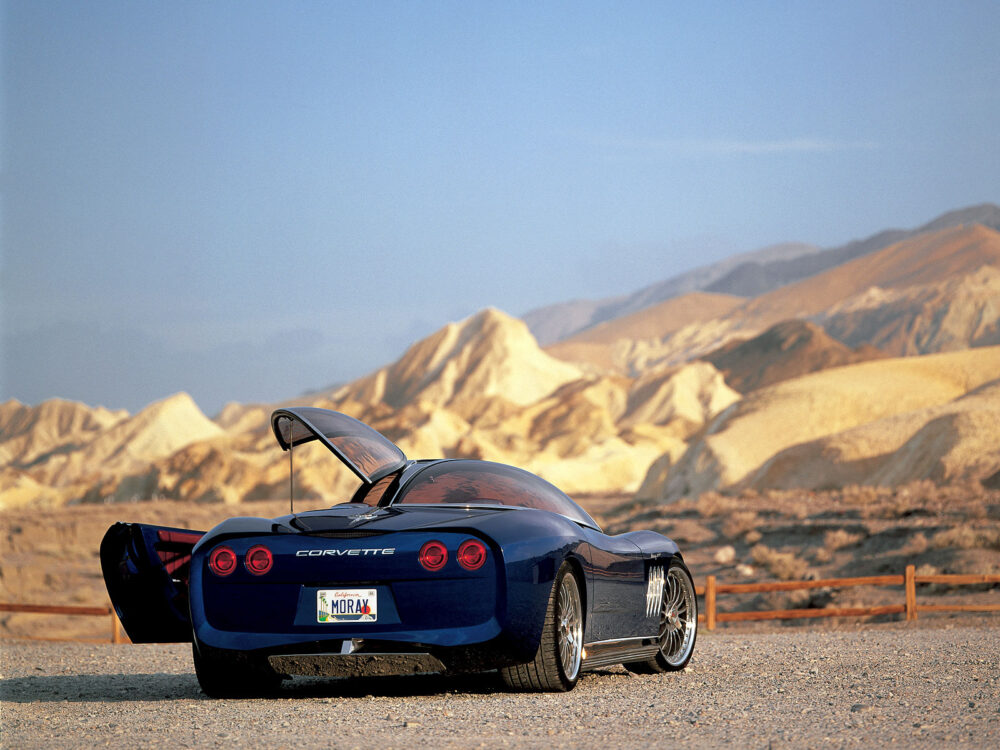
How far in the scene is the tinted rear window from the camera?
8266 mm

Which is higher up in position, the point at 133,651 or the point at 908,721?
the point at 908,721

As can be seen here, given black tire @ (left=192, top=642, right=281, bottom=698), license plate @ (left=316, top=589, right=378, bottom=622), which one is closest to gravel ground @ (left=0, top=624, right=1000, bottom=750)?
black tire @ (left=192, top=642, right=281, bottom=698)

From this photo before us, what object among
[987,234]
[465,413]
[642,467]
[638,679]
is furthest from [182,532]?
[987,234]

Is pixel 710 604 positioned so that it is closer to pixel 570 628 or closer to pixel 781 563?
pixel 781 563

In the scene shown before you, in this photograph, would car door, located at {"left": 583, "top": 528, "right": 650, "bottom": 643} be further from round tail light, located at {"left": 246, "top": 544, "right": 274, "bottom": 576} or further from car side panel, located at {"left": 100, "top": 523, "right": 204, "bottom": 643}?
car side panel, located at {"left": 100, "top": 523, "right": 204, "bottom": 643}

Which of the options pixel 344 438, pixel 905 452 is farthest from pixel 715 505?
pixel 344 438

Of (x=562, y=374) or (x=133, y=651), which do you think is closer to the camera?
(x=133, y=651)

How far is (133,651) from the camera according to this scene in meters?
14.7

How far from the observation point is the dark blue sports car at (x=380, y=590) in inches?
280

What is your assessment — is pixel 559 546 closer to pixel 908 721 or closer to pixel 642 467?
pixel 908 721

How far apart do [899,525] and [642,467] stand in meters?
60.7

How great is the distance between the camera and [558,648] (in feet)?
24.4

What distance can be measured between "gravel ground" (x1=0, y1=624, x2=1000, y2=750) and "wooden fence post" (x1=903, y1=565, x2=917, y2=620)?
7.98 metres

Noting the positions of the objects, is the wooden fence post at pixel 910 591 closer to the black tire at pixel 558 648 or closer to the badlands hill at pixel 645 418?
the black tire at pixel 558 648
